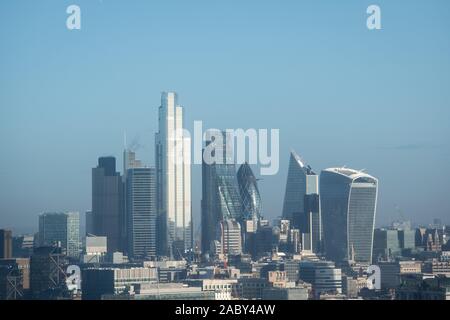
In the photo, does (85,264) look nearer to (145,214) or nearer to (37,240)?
(37,240)

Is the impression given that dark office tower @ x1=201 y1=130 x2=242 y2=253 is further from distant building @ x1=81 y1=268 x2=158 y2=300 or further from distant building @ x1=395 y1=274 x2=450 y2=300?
distant building @ x1=395 y1=274 x2=450 y2=300

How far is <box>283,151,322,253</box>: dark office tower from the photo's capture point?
37.9 m

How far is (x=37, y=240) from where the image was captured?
3166 cm

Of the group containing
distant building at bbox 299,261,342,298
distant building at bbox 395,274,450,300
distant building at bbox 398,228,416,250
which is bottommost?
distant building at bbox 299,261,342,298

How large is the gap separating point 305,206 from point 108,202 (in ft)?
22.1

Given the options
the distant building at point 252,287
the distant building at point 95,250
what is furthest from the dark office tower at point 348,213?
the distant building at point 252,287

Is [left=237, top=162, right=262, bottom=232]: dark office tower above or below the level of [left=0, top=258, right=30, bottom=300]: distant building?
above

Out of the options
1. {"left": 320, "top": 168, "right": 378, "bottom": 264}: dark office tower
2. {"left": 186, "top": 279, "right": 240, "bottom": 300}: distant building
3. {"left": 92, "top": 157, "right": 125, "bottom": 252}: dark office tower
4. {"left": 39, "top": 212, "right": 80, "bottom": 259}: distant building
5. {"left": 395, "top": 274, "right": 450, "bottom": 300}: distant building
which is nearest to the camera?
{"left": 395, "top": 274, "right": 450, "bottom": 300}: distant building

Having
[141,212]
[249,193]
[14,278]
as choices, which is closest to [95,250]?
[141,212]

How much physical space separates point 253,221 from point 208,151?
388cm

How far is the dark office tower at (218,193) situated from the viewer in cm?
4069

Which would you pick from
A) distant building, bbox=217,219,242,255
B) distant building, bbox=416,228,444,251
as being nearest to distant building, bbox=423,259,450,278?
distant building, bbox=416,228,444,251

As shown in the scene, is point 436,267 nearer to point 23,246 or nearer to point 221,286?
point 221,286
